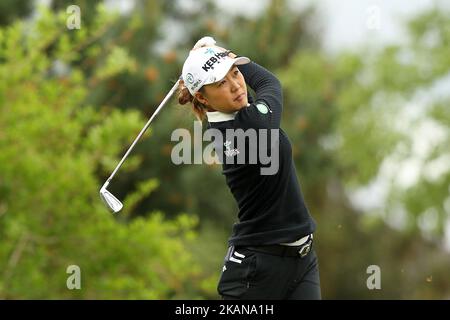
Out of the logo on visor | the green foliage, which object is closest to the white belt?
the logo on visor

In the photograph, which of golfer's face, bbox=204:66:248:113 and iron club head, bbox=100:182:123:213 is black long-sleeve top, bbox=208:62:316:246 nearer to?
golfer's face, bbox=204:66:248:113

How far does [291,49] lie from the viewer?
2106cm

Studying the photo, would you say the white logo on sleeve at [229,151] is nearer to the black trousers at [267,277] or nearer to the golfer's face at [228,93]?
the golfer's face at [228,93]

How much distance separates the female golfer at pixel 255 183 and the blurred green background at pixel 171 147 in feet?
2.18

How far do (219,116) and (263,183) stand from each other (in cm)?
44

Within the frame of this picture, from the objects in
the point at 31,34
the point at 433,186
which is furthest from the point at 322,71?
the point at 31,34

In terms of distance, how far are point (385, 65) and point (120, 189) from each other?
9064 millimetres

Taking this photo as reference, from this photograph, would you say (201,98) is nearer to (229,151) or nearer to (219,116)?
(219,116)

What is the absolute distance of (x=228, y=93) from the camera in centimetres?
501

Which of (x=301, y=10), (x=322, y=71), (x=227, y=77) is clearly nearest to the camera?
(x=227, y=77)

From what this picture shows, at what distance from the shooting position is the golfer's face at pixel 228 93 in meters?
5.00

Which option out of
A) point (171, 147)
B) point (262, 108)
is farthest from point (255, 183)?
point (171, 147)

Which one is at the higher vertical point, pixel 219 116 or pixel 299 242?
pixel 219 116
